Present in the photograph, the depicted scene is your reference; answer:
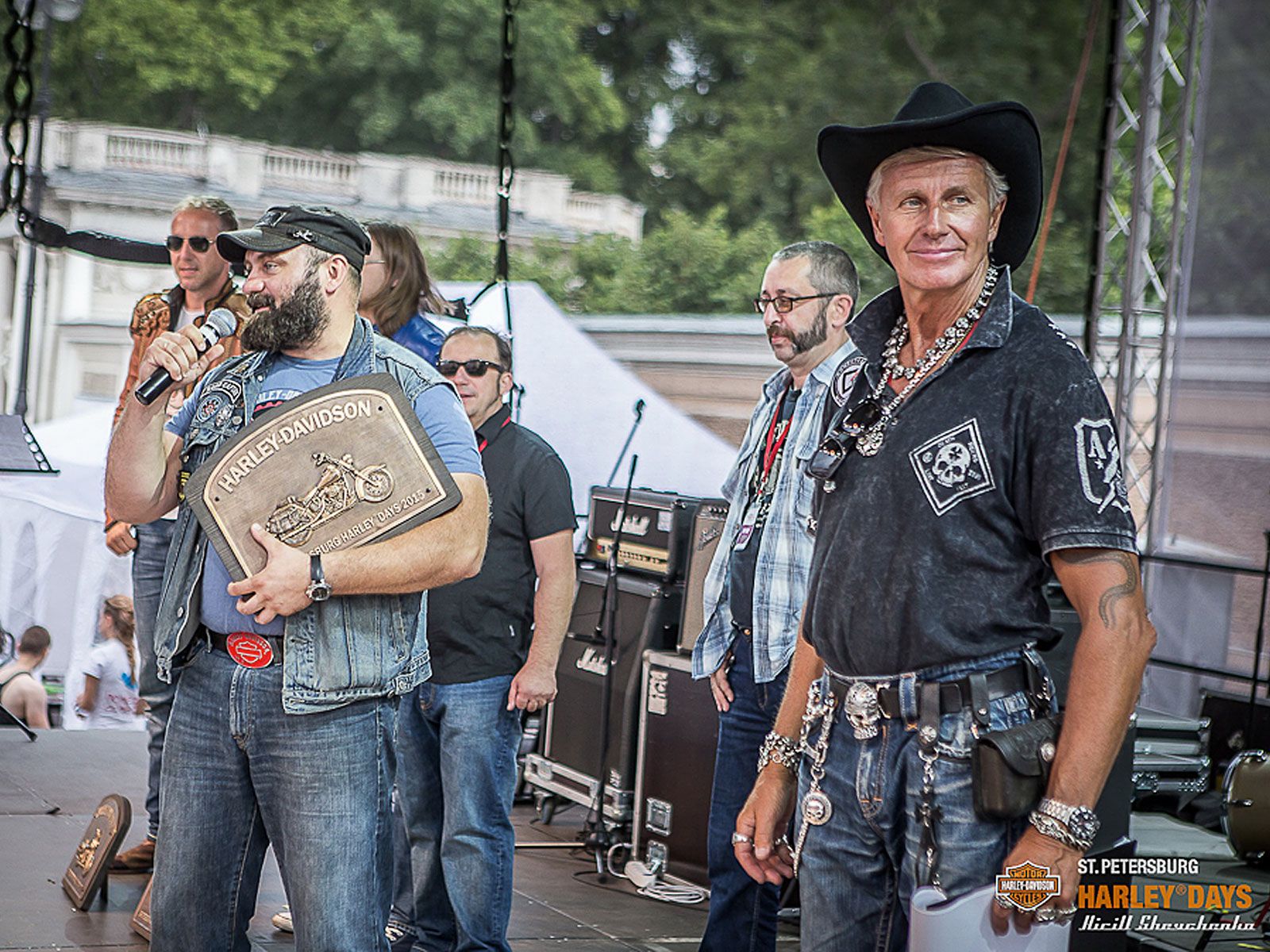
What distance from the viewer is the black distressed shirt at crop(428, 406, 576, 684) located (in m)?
3.76

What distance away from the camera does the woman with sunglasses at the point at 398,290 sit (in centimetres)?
417

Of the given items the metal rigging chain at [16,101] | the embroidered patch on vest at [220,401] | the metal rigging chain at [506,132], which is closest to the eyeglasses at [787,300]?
the embroidered patch on vest at [220,401]

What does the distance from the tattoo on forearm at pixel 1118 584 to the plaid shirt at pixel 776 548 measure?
1.59m

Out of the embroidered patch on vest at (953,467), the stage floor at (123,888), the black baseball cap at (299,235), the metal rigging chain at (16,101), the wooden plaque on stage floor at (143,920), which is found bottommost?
the stage floor at (123,888)

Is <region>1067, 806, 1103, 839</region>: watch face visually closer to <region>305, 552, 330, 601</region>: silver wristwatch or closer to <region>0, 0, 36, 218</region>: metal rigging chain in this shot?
<region>305, 552, 330, 601</region>: silver wristwatch

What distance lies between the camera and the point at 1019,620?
1970 mm

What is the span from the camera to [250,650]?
99.7 inches

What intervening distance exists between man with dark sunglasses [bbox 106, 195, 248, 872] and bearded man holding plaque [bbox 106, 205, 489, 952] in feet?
5.10

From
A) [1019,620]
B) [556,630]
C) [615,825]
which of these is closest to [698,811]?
[615,825]

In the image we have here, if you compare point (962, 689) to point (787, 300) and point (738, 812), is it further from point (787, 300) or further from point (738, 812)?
point (787, 300)

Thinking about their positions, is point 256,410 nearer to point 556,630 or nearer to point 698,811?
point 556,630

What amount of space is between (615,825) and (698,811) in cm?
59

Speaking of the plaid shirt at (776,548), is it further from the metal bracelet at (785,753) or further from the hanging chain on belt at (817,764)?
the hanging chain on belt at (817,764)

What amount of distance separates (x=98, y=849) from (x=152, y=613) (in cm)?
71
